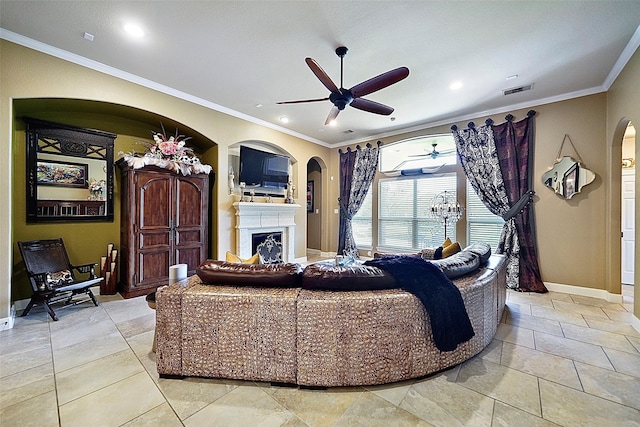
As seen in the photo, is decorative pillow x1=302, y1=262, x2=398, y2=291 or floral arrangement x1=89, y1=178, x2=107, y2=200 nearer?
decorative pillow x1=302, y1=262, x2=398, y2=291

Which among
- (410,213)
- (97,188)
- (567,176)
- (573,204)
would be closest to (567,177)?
(567,176)

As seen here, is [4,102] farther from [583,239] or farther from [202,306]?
[583,239]

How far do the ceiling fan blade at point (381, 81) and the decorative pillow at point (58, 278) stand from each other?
160 inches

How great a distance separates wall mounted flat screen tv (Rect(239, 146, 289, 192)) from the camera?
198 inches

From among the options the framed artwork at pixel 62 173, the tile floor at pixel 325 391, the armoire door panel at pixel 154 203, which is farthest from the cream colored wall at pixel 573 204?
the framed artwork at pixel 62 173

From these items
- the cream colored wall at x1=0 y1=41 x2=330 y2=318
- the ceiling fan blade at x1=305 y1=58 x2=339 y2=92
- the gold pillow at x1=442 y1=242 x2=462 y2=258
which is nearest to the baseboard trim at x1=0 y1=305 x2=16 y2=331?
the cream colored wall at x1=0 y1=41 x2=330 y2=318

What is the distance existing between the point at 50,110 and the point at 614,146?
7.55m

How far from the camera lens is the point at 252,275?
6.27 ft

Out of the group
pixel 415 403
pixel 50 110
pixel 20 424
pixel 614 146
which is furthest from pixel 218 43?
pixel 614 146

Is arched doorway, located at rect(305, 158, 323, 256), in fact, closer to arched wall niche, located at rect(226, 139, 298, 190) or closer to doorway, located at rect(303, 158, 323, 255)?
doorway, located at rect(303, 158, 323, 255)

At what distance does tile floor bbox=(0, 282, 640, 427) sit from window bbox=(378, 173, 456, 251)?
121 inches

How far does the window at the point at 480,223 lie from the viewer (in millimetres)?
4652

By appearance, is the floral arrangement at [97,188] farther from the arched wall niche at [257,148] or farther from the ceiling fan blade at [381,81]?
the ceiling fan blade at [381,81]

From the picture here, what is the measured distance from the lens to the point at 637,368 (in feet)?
6.75
